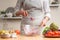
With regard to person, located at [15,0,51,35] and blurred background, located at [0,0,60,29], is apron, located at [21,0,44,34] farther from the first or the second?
blurred background, located at [0,0,60,29]

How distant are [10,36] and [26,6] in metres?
0.49

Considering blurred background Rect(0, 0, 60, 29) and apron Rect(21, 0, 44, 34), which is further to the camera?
blurred background Rect(0, 0, 60, 29)

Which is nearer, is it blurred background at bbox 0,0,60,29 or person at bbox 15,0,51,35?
person at bbox 15,0,51,35

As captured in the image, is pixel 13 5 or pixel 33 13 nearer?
pixel 33 13

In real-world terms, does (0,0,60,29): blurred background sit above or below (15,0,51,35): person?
below

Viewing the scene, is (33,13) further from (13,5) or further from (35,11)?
(13,5)

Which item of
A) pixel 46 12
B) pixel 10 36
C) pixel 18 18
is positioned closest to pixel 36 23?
pixel 46 12

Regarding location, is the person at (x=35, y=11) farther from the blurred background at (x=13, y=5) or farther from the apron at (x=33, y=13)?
the blurred background at (x=13, y=5)

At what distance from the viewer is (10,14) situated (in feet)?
10.7

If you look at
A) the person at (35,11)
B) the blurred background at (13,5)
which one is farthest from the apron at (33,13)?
the blurred background at (13,5)

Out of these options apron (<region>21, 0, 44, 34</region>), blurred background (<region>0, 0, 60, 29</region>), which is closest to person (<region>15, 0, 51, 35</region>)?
apron (<region>21, 0, 44, 34</region>)

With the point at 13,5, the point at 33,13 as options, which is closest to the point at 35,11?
the point at 33,13

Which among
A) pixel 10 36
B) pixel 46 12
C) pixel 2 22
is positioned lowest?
pixel 2 22

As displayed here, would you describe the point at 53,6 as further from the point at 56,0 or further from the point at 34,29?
the point at 34,29
